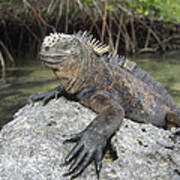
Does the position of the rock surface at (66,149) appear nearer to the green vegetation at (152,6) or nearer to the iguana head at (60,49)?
the iguana head at (60,49)

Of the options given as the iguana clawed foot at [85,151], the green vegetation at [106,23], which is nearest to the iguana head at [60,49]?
the iguana clawed foot at [85,151]

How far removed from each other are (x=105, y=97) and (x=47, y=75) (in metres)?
4.60

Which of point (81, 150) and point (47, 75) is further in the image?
point (47, 75)

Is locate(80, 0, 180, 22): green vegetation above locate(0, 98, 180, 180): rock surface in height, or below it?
above

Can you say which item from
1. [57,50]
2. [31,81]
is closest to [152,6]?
[31,81]

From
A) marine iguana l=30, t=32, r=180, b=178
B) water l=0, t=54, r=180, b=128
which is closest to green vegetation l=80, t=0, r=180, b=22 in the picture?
water l=0, t=54, r=180, b=128

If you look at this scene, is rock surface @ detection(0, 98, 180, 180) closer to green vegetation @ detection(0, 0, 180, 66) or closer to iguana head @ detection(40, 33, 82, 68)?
iguana head @ detection(40, 33, 82, 68)

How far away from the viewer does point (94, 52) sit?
301cm

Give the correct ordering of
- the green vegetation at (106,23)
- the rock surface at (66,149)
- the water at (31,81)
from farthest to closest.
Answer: the green vegetation at (106,23) → the water at (31,81) → the rock surface at (66,149)

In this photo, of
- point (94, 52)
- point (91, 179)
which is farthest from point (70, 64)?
point (91, 179)

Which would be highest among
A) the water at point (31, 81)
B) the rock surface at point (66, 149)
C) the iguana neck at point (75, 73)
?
the iguana neck at point (75, 73)

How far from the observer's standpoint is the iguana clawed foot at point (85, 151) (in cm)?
196

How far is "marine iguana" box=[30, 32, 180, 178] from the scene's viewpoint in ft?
6.97

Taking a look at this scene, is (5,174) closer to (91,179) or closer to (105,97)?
(91,179)
